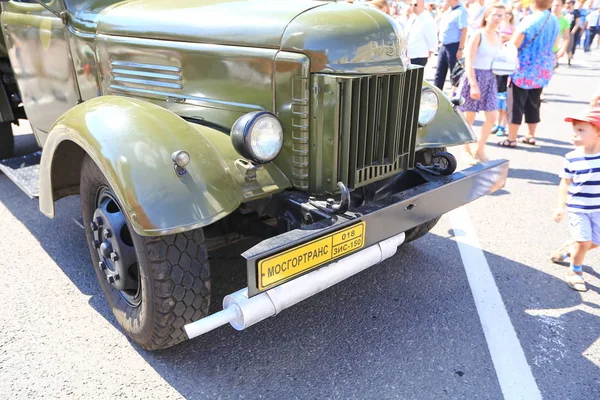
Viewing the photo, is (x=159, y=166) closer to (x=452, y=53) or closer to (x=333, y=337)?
(x=333, y=337)

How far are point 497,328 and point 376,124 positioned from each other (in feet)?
4.59

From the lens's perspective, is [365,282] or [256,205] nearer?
[256,205]

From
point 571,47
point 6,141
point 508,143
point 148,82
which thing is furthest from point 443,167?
point 571,47

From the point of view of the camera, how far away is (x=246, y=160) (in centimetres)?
237

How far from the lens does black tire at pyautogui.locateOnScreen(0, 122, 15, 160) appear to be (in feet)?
16.3

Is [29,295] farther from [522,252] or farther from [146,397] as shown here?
[522,252]

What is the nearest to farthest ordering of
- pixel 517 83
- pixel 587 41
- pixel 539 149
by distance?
pixel 517 83, pixel 539 149, pixel 587 41

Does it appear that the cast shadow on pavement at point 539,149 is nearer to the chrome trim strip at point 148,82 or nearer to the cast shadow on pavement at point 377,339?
the cast shadow on pavement at point 377,339

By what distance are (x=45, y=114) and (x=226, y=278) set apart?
2.10 meters

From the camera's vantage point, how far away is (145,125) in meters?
2.32

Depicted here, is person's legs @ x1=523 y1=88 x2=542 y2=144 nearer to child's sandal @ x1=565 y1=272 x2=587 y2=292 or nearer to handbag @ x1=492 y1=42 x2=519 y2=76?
handbag @ x1=492 y1=42 x2=519 y2=76

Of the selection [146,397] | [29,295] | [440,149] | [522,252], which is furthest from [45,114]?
[522,252]

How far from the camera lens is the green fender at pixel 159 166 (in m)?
2.10

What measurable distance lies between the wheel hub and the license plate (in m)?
0.90
